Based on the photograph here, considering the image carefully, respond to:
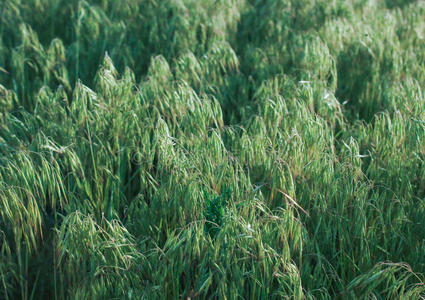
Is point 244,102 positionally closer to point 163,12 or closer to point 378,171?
point 378,171

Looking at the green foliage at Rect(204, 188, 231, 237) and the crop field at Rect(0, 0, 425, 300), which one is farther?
the green foliage at Rect(204, 188, 231, 237)

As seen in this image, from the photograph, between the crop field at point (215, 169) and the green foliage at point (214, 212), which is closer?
the crop field at point (215, 169)

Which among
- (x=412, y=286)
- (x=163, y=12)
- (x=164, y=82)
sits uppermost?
(x=163, y=12)

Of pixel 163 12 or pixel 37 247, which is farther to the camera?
pixel 163 12

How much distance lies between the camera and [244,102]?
8.82 feet

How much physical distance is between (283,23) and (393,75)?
868 mm

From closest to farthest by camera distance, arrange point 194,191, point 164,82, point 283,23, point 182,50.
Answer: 1. point 194,191
2. point 164,82
3. point 182,50
4. point 283,23

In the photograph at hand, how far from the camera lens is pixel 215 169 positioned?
2.02 m

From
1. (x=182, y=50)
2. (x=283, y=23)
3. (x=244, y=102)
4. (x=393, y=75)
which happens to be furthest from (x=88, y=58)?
(x=393, y=75)

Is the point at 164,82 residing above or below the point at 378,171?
above

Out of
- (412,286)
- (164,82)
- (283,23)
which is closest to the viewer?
(412,286)

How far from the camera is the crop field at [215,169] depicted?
1667 mm

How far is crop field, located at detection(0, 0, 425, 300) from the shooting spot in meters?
1.67

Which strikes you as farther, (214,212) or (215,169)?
(215,169)
